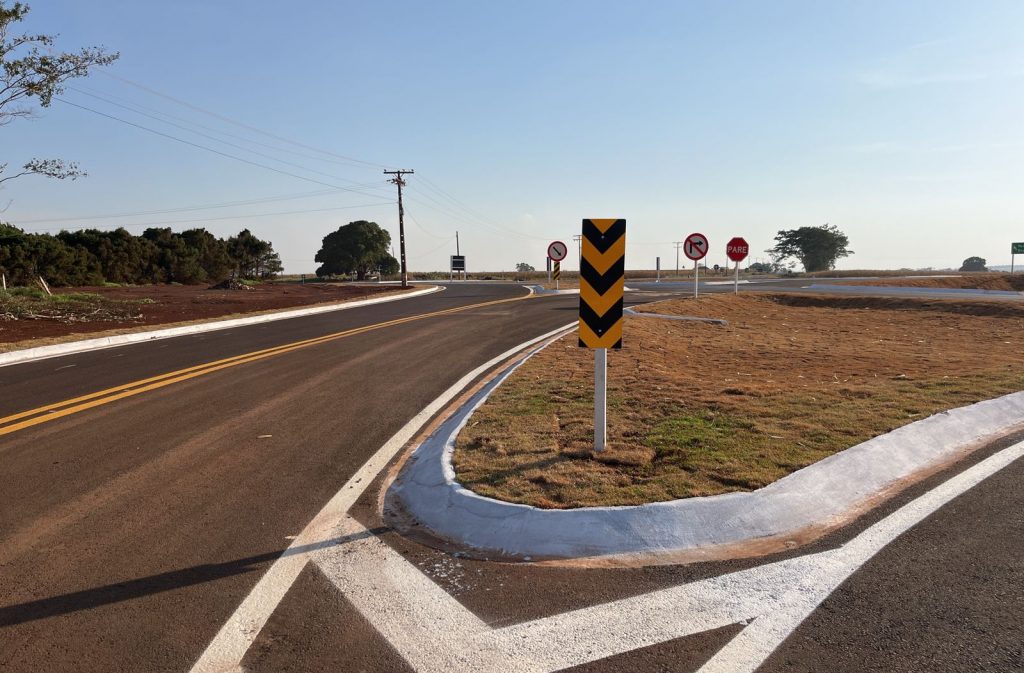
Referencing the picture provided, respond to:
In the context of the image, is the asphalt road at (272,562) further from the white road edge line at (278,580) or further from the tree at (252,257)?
the tree at (252,257)

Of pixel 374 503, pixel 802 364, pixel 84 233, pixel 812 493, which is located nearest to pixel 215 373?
pixel 374 503

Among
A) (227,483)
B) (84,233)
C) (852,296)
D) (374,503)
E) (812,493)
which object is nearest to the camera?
(812,493)

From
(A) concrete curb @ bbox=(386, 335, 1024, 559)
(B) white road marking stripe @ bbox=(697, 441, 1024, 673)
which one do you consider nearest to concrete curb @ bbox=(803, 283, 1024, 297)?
(B) white road marking stripe @ bbox=(697, 441, 1024, 673)

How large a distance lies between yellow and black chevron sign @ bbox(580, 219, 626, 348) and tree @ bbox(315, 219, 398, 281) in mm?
78565

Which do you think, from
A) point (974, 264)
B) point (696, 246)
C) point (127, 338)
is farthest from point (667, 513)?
point (974, 264)

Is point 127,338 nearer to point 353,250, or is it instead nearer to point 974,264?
point 353,250

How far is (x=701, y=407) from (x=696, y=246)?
15.4 m

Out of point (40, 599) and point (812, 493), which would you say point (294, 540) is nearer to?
point (40, 599)

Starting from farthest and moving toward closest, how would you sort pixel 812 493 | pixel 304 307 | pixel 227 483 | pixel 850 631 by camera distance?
1. pixel 304 307
2. pixel 227 483
3. pixel 812 493
4. pixel 850 631

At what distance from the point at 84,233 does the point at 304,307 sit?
117 feet

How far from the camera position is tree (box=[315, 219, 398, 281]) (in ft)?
267

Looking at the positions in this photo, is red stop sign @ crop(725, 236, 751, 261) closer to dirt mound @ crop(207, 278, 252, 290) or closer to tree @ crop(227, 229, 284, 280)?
dirt mound @ crop(207, 278, 252, 290)

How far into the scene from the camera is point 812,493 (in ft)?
16.0

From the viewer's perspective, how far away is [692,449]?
233 inches
